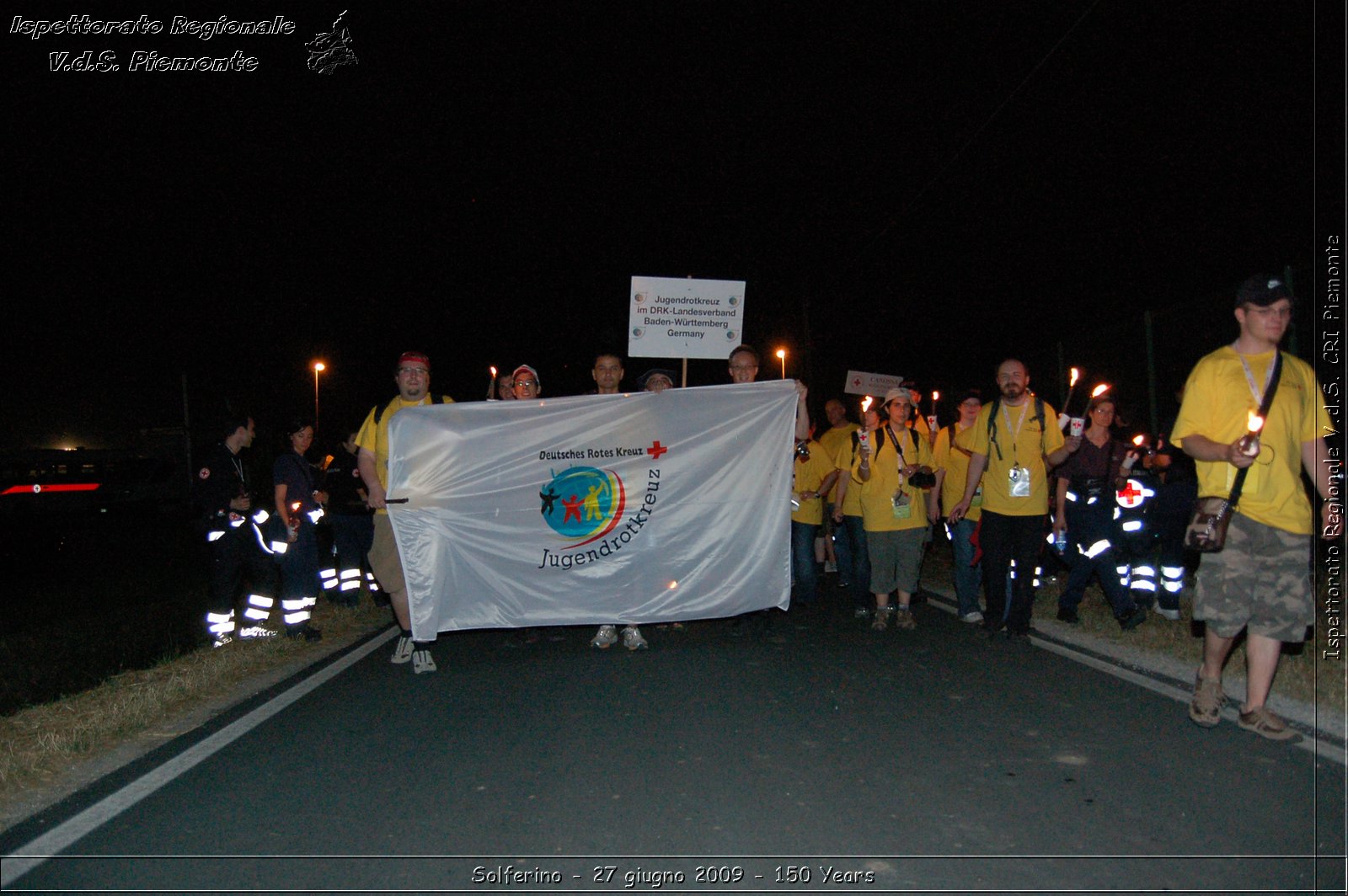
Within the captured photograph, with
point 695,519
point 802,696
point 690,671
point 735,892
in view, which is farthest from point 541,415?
point 735,892

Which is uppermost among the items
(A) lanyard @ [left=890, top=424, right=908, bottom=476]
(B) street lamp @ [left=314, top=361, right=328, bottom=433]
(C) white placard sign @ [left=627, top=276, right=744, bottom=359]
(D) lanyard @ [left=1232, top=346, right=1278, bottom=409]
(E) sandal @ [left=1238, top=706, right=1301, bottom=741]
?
(B) street lamp @ [left=314, top=361, right=328, bottom=433]

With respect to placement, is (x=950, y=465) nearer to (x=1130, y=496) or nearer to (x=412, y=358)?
(x=1130, y=496)

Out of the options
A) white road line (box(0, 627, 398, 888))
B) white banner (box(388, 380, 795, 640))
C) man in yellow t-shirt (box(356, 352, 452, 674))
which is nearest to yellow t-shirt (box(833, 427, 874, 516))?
white banner (box(388, 380, 795, 640))

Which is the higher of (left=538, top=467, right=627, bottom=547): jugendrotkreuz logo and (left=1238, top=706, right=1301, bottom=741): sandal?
(left=538, top=467, right=627, bottom=547): jugendrotkreuz logo

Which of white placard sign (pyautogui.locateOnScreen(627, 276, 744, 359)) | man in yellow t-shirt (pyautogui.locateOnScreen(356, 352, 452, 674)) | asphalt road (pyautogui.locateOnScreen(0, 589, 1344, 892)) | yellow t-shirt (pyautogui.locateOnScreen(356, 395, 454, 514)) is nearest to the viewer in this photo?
asphalt road (pyautogui.locateOnScreen(0, 589, 1344, 892))

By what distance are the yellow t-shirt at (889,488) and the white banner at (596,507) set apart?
2.82 ft

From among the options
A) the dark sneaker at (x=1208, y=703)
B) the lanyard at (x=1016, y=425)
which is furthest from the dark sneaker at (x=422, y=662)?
the dark sneaker at (x=1208, y=703)

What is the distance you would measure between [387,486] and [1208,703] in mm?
5122

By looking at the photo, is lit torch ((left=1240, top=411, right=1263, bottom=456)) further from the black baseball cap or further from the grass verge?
the grass verge

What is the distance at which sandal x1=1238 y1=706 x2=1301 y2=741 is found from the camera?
4.29 meters

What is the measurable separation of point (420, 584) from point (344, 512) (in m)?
3.41

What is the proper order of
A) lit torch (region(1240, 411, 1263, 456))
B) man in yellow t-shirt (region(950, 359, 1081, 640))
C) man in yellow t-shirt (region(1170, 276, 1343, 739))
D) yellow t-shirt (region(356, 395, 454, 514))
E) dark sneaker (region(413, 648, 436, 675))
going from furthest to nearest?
man in yellow t-shirt (region(950, 359, 1081, 640)) → yellow t-shirt (region(356, 395, 454, 514)) → dark sneaker (region(413, 648, 436, 675)) → man in yellow t-shirt (region(1170, 276, 1343, 739)) → lit torch (region(1240, 411, 1263, 456))

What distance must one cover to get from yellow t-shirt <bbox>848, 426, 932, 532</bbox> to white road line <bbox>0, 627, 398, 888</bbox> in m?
4.25

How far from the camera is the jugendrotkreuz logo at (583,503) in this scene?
6938 mm
